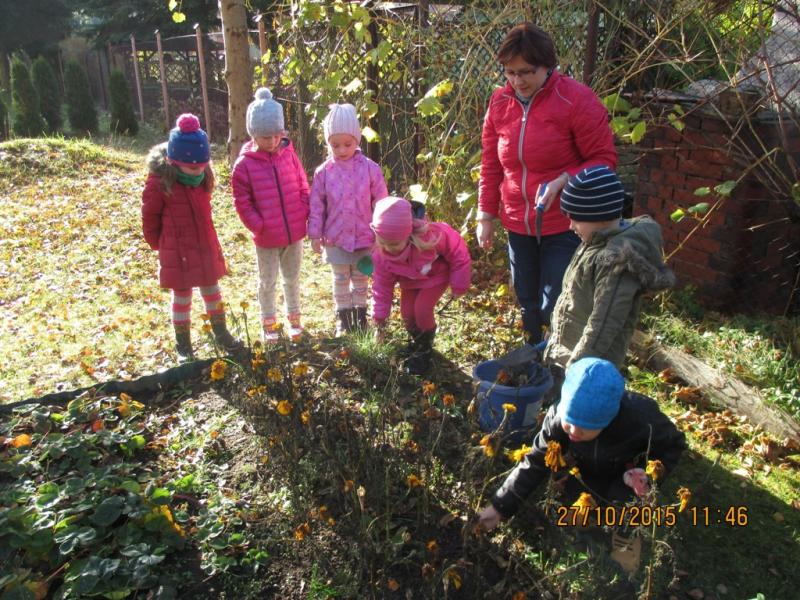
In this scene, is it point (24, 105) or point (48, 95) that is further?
point (48, 95)

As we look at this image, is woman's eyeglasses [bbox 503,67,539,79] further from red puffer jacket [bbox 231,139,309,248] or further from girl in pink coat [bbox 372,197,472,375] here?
red puffer jacket [bbox 231,139,309,248]

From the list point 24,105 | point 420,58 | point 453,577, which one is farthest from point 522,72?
point 24,105

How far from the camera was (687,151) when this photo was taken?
4.04 meters

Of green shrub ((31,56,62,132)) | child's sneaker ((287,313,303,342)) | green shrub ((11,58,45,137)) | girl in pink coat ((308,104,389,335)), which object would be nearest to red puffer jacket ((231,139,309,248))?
girl in pink coat ((308,104,389,335))

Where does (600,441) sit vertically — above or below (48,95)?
below

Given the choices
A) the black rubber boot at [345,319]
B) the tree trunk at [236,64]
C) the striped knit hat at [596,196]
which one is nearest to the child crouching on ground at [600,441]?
the striped knit hat at [596,196]

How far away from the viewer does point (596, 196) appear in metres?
2.32

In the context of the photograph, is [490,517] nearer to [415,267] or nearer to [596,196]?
[596,196]

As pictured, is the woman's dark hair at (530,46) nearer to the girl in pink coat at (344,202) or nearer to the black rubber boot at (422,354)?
the girl in pink coat at (344,202)

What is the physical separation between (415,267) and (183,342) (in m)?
1.59

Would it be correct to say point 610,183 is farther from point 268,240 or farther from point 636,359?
point 268,240

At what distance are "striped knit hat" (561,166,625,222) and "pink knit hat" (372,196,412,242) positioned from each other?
106cm

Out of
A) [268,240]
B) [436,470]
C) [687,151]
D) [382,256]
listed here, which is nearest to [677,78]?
[687,151]

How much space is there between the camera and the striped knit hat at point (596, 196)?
91.6 inches
